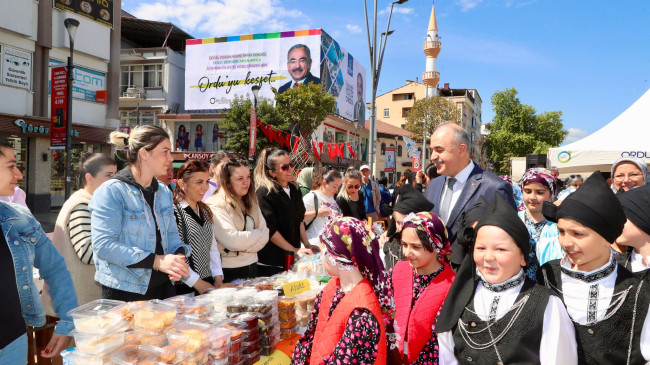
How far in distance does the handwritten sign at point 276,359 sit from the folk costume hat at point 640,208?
2.17m

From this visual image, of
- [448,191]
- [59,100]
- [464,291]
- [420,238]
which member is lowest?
[464,291]

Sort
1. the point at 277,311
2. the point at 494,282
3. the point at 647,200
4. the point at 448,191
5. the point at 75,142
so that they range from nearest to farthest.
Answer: the point at 494,282 → the point at 647,200 → the point at 277,311 → the point at 448,191 → the point at 75,142

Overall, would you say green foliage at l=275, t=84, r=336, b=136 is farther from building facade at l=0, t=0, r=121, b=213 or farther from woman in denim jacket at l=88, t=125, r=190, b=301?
woman in denim jacket at l=88, t=125, r=190, b=301

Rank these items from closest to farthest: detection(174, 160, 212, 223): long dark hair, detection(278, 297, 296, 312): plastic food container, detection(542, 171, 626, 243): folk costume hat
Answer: detection(542, 171, 626, 243): folk costume hat < detection(278, 297, 296, 312): plastic food container < detection(174, 160, 212, 223): long dark hair

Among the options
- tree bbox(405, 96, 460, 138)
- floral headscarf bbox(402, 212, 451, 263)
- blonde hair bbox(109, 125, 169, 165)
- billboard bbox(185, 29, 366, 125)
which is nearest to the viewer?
floral headscarf bbox(402, 212, 451, 263)

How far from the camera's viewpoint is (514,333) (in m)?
1.82

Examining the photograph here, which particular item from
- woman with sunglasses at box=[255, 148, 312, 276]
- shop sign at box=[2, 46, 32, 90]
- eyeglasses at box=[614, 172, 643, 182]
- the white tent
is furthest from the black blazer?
shop sign at box=[2, 46, 32, 90]

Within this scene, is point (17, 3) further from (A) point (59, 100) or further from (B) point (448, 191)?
(B) point (448, 191)

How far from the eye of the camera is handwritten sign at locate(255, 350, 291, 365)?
2408 millimetres

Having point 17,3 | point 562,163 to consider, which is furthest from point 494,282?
point 17,3

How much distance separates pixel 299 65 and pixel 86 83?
22051 millimetres

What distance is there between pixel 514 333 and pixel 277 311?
59.6 inches

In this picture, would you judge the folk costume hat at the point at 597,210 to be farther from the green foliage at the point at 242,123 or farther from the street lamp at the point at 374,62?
the green foliage at the point at 242,123

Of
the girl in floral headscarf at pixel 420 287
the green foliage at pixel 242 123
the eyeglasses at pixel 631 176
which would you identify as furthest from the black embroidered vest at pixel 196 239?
the green foliage at pixel 242 123
